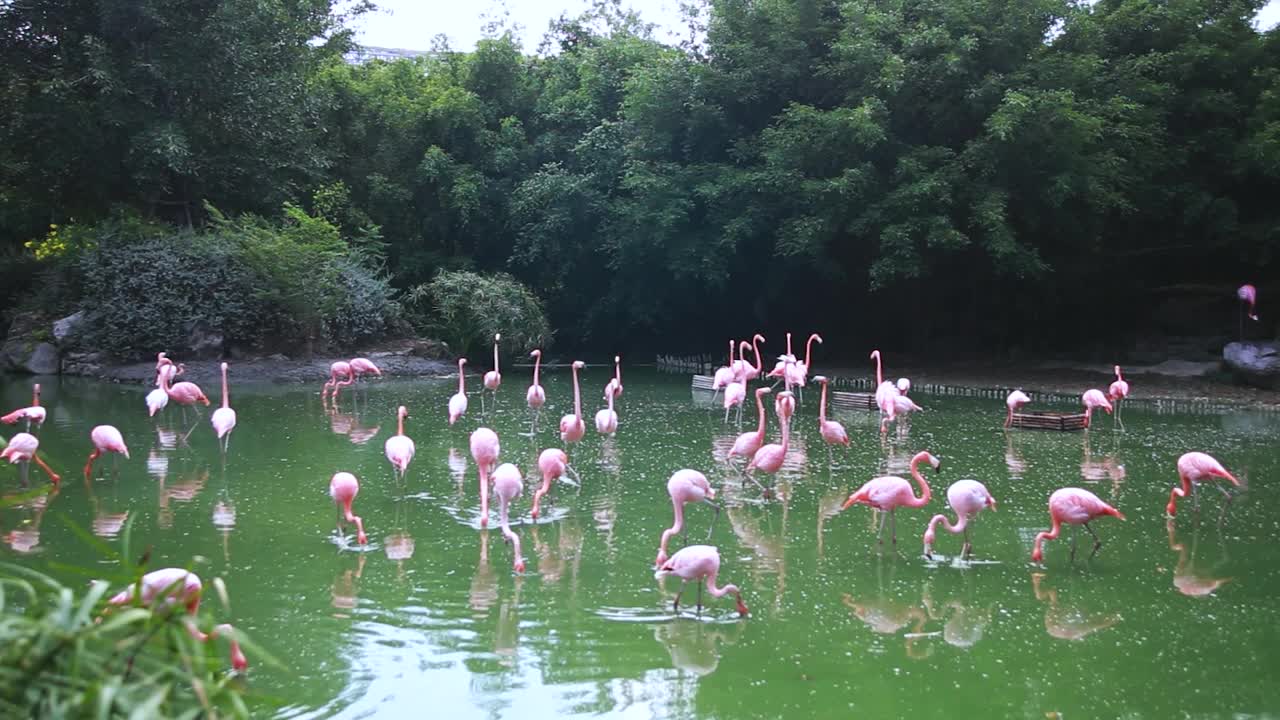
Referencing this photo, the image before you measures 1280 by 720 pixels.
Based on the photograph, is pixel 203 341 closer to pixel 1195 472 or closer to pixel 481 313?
pixel 481 313

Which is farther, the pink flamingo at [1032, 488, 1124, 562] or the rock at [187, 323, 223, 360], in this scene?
the rock at [187, 323, 223, 360]

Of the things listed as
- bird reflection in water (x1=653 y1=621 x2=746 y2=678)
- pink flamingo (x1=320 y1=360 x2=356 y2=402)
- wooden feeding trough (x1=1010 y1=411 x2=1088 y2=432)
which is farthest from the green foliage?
bird reflection in water (x1=653 y1=621 x2=746 y2=678)

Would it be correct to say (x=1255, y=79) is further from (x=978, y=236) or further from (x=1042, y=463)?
(x=1042, y=463)

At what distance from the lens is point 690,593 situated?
6.19 m

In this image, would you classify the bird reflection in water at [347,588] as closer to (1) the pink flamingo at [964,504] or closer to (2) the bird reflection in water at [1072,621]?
(1) the pink flamingo at [964,504]

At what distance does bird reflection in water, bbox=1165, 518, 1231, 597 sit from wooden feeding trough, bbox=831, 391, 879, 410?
295 inches

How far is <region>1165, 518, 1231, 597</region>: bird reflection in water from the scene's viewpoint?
245 inches

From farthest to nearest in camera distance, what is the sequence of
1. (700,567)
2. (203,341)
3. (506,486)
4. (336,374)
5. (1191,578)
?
(203,341) → (336,374) → (506,486) → (1191,578) → (700,567)

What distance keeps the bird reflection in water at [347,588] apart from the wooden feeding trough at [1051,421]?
8.55 metres

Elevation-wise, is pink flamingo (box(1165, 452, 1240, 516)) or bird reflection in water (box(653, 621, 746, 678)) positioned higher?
pink flamingo (box(1165, 452, 1240, 516))

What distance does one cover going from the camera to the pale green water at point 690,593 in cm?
475

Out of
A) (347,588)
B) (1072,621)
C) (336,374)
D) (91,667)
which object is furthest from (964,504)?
(336,374)

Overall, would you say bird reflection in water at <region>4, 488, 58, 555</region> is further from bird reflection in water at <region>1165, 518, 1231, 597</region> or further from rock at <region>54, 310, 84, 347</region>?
rock at <region>54, 310, 84, 347</region>

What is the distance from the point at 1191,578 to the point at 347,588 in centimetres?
510
